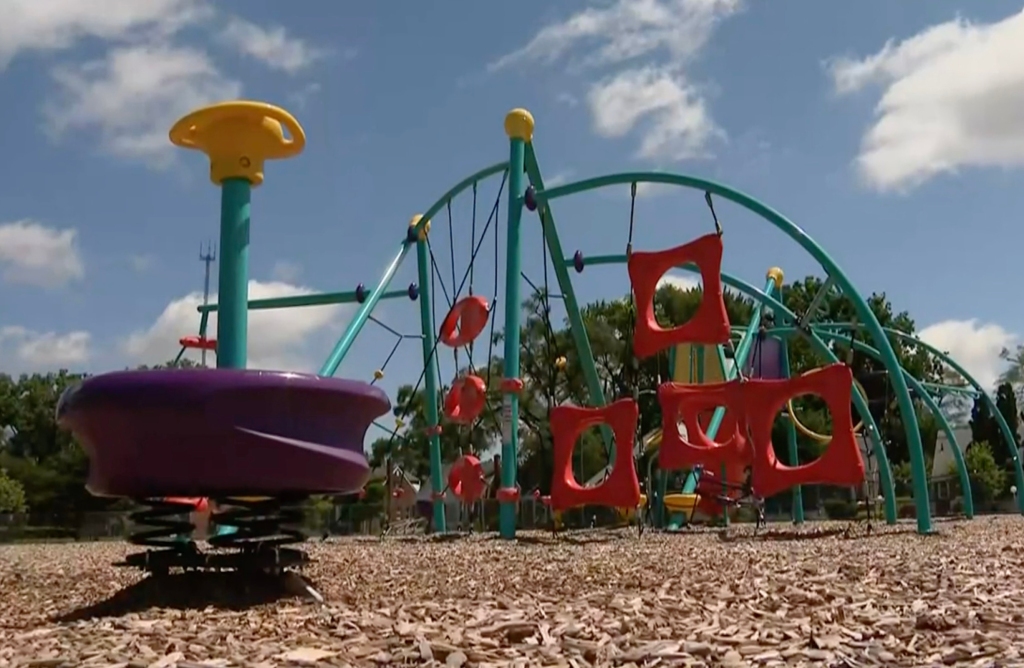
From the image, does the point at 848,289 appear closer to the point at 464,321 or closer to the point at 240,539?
the point at 464,321

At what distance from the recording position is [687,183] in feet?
42.1

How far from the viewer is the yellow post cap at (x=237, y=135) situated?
23.9 feet

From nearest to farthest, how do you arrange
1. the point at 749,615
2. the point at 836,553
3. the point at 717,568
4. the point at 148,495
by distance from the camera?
the point at 749,615, the point at 148,495, the point at 717,568, the point at 836,553

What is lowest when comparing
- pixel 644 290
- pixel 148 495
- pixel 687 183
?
pixel 148 495

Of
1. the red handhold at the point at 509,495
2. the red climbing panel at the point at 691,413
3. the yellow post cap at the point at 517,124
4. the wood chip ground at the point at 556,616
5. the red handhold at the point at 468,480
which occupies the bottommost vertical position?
the wood chip ground at the point at 556,616

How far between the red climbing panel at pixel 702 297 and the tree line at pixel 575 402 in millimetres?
20629

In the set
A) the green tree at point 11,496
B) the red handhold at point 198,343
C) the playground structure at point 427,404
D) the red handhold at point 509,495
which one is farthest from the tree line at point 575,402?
the red handhold at point 509,495

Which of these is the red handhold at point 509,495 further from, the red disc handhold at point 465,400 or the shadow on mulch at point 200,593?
the shadow on mulch at point 200,593

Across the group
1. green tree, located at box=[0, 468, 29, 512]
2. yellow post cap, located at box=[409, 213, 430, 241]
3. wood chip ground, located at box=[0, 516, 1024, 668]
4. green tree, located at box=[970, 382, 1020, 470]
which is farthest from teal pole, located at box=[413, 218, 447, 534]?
green tree, located at box=[970, 382, 1020, 470]

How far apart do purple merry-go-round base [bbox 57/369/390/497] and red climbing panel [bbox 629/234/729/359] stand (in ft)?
26.3

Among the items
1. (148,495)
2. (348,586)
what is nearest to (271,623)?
(148,495)

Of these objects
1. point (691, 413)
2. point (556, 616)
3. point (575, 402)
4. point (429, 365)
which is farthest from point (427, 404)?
point (575, 402)

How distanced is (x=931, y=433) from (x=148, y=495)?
48.6 m

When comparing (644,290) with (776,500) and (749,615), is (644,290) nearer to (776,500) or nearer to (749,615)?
(749,615)
